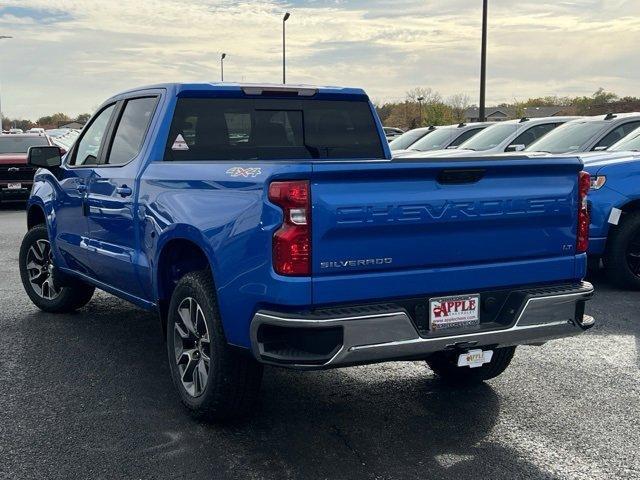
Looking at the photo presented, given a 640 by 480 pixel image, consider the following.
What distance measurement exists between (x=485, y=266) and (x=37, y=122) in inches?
5474

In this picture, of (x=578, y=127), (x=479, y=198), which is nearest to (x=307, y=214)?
(x=479, y=198)

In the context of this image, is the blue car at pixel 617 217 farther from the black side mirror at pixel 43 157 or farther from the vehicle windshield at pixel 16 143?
the vehicle windshield at pixel 16 143

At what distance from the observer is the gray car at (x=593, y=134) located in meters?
9.80

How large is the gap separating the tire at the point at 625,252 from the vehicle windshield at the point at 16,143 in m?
14.5

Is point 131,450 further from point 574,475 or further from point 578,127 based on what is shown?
point 578,127

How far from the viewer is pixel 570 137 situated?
33.7 ft

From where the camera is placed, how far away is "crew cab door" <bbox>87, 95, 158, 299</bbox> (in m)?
5.19

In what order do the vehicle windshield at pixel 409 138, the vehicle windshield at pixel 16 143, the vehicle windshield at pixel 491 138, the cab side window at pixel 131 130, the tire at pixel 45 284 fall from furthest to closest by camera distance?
the vehicle windshield at pixel 16 143, the vehicle windshield at pixel 409 138, the vehicle windshield at pixel 491 138, the tire at pixel 45 284, the cab side window at pixel 131 130

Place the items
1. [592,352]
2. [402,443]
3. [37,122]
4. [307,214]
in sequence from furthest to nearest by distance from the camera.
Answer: [37,122] < [592,352] < [402,443] < [307,214]

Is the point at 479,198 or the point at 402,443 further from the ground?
the point at 479,198

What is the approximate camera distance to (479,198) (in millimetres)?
3953

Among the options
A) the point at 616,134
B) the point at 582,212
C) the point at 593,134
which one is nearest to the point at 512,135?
the point at 593,134

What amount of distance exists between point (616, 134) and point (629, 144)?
799 mm

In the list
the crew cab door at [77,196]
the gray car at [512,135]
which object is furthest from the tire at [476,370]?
the gray car at [512,135]
